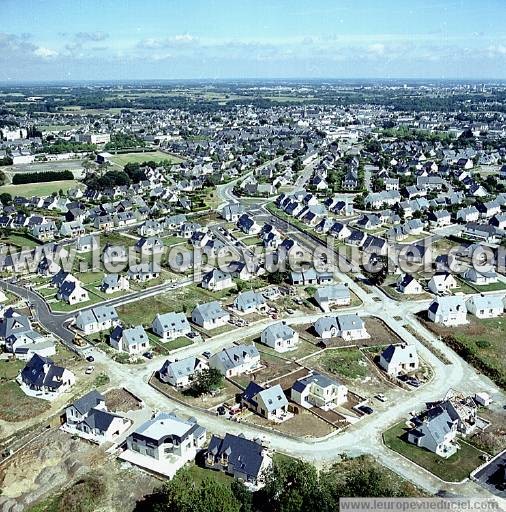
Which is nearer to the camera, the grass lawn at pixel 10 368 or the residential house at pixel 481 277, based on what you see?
the grass lawn at pixel 10 368

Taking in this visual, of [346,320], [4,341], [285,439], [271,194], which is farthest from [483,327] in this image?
[271,194]

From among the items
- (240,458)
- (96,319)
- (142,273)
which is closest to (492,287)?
(142,273)

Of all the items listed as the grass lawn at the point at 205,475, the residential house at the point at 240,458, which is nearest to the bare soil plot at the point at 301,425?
the residential house at the point at 240,458

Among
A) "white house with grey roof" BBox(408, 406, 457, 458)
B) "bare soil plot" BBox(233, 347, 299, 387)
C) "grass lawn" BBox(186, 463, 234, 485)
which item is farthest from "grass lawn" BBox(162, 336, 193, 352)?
"white house with grey roof" BBox(408, 406, 457, 458)

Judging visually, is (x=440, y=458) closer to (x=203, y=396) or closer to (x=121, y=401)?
(x=203, y=396)

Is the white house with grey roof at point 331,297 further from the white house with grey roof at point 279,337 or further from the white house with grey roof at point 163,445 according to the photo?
the white house with grey roof at point 163,445
